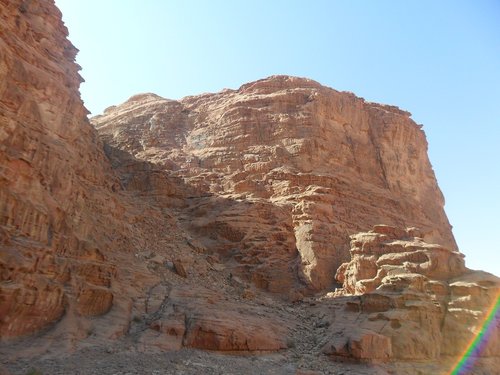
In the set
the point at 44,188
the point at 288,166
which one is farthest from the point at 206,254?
the point at 44,188

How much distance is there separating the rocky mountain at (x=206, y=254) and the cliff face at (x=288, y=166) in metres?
0.18

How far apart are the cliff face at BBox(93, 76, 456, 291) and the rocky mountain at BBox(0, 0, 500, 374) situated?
18 centimetres

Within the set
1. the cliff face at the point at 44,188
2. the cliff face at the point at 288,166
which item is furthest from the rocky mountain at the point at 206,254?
the cliff face at the point at 288,166

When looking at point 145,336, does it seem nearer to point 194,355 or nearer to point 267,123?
point 194,355

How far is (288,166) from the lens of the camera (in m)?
40.0

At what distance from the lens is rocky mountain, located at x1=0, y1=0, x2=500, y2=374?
17375 mm

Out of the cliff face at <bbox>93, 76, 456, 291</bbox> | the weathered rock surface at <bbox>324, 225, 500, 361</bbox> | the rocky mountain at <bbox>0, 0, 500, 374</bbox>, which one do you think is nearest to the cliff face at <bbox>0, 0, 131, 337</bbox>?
the rocky mountain at <bbox>0, 0, 500, 374</bbox>

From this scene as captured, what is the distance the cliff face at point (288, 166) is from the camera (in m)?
32.9

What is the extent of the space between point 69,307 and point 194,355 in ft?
17.0

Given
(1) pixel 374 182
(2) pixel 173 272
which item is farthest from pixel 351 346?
(1) pixel 374 182

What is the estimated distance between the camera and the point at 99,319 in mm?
18625

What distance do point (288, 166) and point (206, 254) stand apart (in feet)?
42.3

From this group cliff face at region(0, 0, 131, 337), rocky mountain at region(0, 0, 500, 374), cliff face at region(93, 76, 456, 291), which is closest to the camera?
cliff face at region(0, 0, 131, 337)

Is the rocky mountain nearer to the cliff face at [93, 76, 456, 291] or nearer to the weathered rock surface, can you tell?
the weathered rock surface
